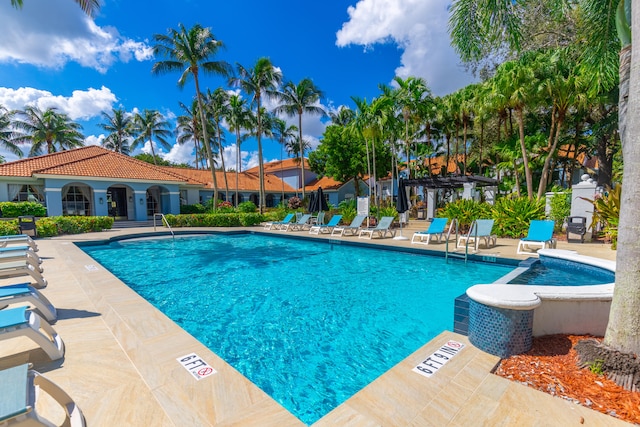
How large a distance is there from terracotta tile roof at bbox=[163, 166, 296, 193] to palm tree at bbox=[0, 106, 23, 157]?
51.2 feet

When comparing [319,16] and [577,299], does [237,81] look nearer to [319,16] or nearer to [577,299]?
[319,16]

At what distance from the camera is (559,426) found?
196 centimetres

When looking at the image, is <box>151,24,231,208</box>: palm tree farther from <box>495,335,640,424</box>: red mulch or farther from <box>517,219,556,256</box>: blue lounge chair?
<box>495,335,640,424</box>: red mulch

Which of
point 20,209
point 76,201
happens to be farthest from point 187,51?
point 76,201

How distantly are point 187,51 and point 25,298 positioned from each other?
2046cm

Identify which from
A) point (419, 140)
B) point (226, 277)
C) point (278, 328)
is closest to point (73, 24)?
point (226, 277)

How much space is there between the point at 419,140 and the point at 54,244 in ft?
91.2

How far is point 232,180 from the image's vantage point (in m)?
32.0

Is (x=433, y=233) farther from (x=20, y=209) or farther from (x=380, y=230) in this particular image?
(x=20, y=209)

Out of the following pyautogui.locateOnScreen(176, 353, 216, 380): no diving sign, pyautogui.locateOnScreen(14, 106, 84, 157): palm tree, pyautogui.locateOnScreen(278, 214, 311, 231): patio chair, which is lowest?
pyautogui.locateOnScreen(176, 353, 216, 380): no diving sign

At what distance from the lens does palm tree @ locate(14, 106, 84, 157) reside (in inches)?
1078

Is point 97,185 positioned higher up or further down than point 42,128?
further down

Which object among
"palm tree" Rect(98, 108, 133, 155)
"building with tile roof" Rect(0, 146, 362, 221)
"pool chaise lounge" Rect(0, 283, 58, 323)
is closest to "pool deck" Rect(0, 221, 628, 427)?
"pool chaise lounge" Rect(0, 283, 58, 323)

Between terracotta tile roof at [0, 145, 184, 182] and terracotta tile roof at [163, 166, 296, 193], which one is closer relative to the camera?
terracotta tile roof at [0, 145, 184, 182]
